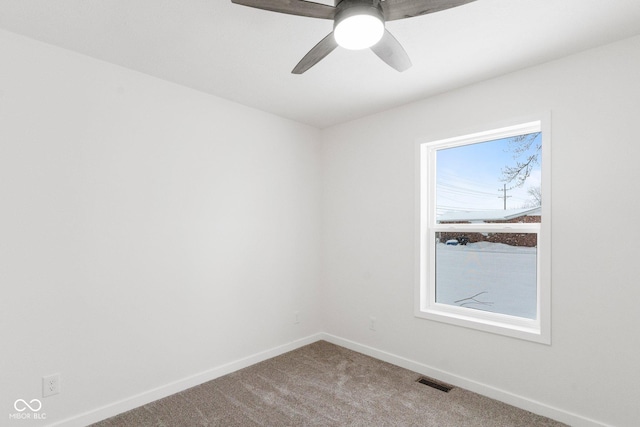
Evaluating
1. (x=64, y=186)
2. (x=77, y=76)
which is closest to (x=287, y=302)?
(x=64, y=186)

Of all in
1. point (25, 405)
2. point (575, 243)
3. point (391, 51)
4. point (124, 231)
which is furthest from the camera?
point (124, 231)

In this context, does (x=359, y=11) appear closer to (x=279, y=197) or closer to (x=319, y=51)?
(x=319, y=51)

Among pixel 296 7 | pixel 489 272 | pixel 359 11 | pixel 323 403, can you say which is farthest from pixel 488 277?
pixel 296 7

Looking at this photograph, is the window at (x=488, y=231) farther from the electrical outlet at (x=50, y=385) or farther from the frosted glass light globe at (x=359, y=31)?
the electrical outlet at (x=50, y=385)

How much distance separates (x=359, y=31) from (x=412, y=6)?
250mm

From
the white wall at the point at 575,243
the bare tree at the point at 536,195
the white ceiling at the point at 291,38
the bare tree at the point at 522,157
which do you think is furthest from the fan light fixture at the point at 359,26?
the bare tree at the point at 536,195

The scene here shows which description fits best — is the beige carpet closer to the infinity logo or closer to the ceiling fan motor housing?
the infinity logo

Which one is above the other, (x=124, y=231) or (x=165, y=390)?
(x=124, y=231)

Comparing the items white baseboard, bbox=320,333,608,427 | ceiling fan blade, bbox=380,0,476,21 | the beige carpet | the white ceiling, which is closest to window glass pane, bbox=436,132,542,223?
the white ceiling

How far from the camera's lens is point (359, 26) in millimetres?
1497

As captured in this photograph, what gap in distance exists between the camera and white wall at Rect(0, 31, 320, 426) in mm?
2090

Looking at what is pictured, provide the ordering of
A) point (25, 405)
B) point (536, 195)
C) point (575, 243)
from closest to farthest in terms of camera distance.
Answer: point (25, 405) → point (575, 243) → point (536, 195)

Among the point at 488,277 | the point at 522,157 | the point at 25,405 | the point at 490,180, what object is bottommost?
the point at 25,405

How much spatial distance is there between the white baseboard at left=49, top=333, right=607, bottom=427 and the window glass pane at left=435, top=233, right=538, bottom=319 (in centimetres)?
61
